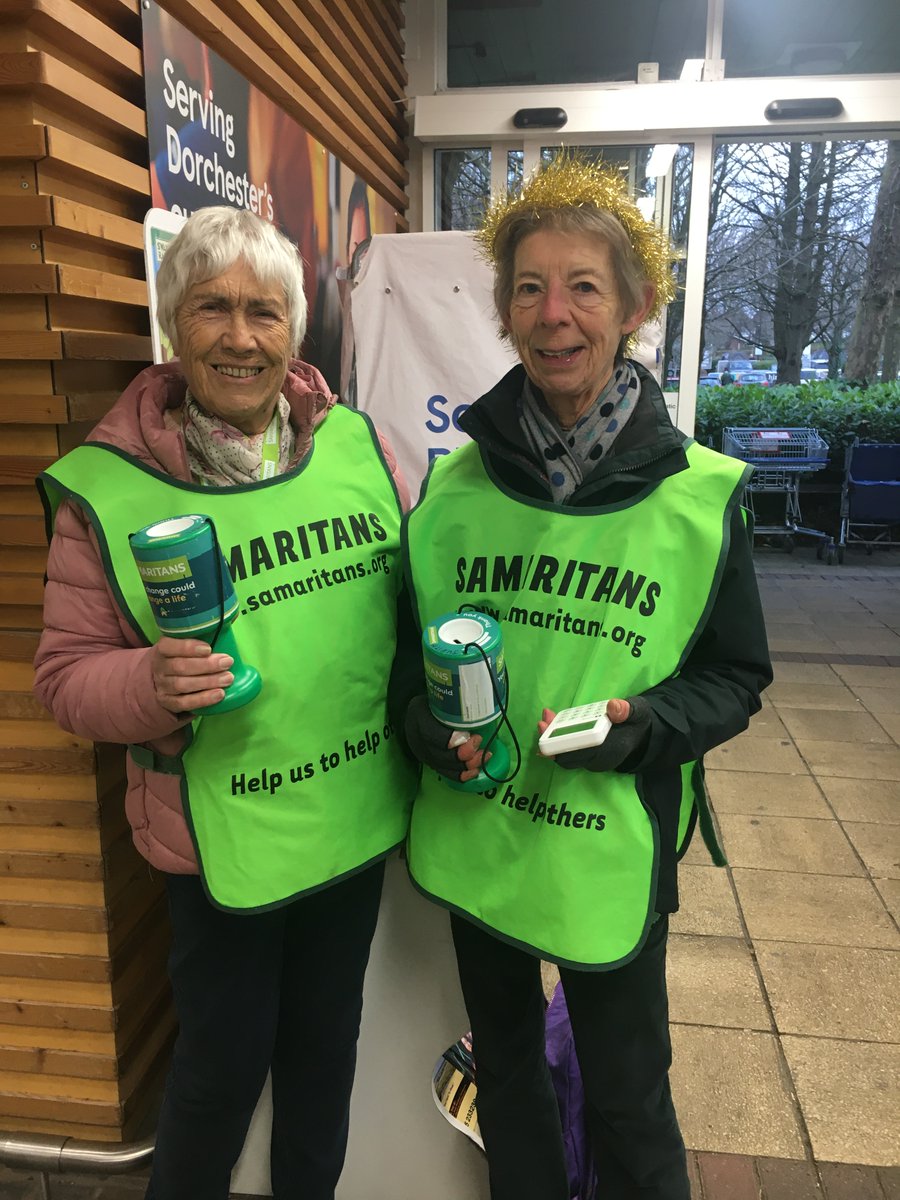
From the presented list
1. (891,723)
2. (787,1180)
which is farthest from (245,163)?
(891,723)

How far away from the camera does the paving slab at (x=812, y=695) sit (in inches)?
184

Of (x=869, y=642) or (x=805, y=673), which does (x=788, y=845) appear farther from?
(x=869, y=642)

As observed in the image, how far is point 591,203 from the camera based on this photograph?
53.5 inches

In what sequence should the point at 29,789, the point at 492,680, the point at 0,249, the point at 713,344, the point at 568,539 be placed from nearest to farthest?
the point at 492,680, the point at 568,539, the point at 0,249, the point at 29,789, the point at 713,344

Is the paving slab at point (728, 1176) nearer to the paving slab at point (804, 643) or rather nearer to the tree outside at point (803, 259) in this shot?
the paving slab at point (804, 643)

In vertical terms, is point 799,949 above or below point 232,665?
below

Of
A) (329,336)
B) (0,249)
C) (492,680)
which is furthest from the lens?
(329,336)

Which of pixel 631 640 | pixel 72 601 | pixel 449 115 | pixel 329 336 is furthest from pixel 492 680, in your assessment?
pixel 449 115

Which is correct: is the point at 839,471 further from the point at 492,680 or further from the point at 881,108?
the point at 492,680

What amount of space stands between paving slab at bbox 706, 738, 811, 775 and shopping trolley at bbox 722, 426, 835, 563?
14.4 feet

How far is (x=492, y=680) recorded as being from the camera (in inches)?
→ 47.9

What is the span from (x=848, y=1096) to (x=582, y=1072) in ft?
3.68

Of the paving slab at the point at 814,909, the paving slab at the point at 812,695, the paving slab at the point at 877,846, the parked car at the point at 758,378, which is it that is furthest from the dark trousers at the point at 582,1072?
the parked car at the point at 758,378

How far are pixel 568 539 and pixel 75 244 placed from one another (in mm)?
1126
